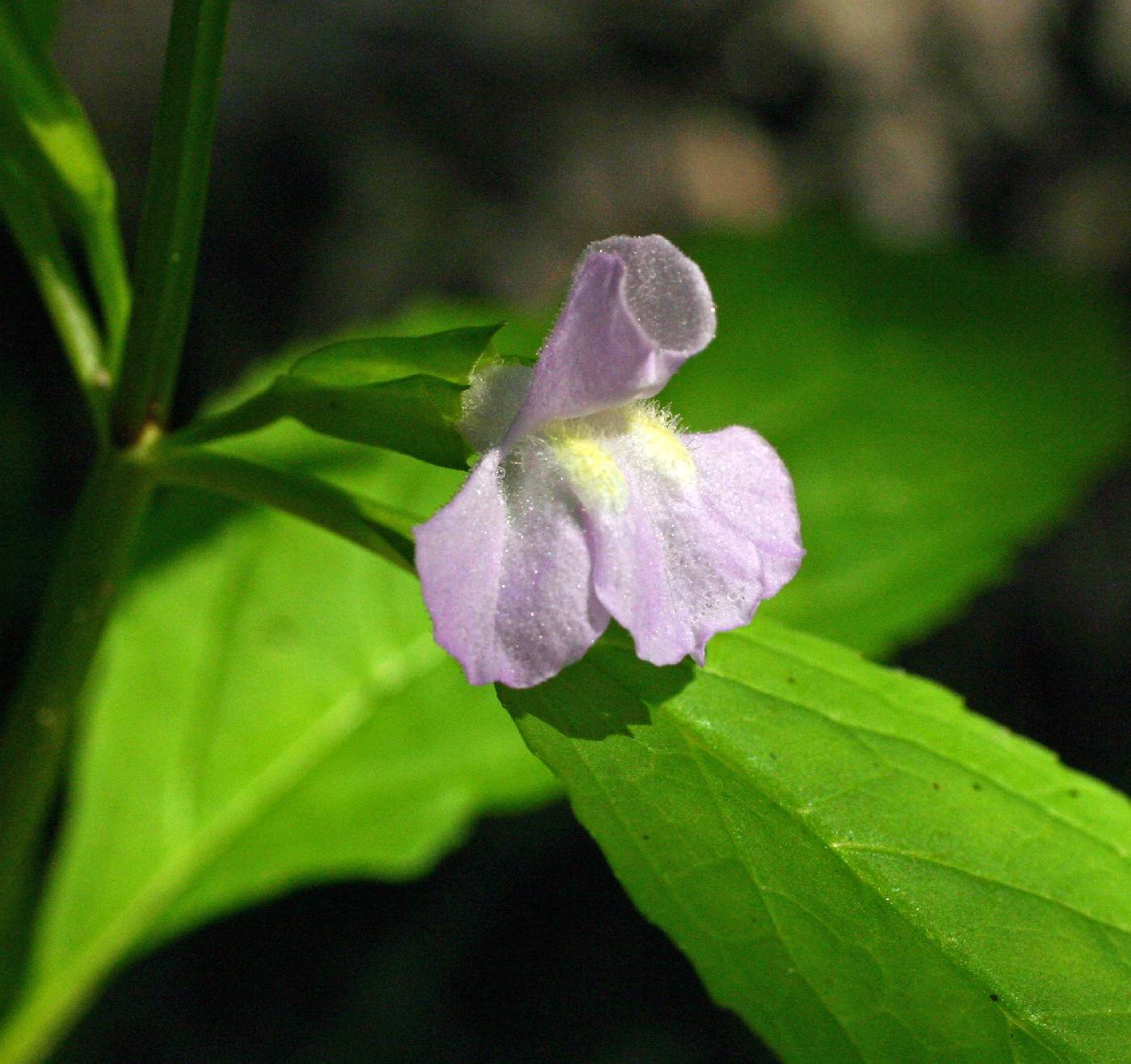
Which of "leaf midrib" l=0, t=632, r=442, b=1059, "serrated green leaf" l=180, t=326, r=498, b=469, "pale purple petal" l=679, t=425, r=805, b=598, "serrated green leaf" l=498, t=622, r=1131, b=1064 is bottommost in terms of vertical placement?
"leaf midrib" l=0, t=632, r=442, b=1059

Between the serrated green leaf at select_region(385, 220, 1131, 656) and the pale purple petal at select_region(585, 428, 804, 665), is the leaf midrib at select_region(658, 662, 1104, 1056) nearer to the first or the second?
the pale purple petal at select_region(585, 428, 804, 665)

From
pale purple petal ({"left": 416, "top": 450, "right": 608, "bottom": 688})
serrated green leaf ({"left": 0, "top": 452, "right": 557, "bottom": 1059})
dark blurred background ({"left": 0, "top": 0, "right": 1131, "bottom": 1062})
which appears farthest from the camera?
dark blurred background ({"left": 0, "top": 0, "right": 1131, "bottom": 1062})

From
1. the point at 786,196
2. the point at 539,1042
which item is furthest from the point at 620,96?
the point at 539,1042

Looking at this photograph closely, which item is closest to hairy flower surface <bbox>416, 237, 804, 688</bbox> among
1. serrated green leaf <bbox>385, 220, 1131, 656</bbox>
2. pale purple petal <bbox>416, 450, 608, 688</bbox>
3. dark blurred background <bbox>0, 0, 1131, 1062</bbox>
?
pale purple petal <bbox>416, 450, 608, 688</bbox>

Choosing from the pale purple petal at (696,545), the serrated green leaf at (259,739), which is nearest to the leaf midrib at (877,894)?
the pale purple petal at (696,545)

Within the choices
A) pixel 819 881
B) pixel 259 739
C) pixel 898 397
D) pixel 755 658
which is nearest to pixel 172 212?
pixel 755 658

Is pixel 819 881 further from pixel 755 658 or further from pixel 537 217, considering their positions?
pixel 537 217
